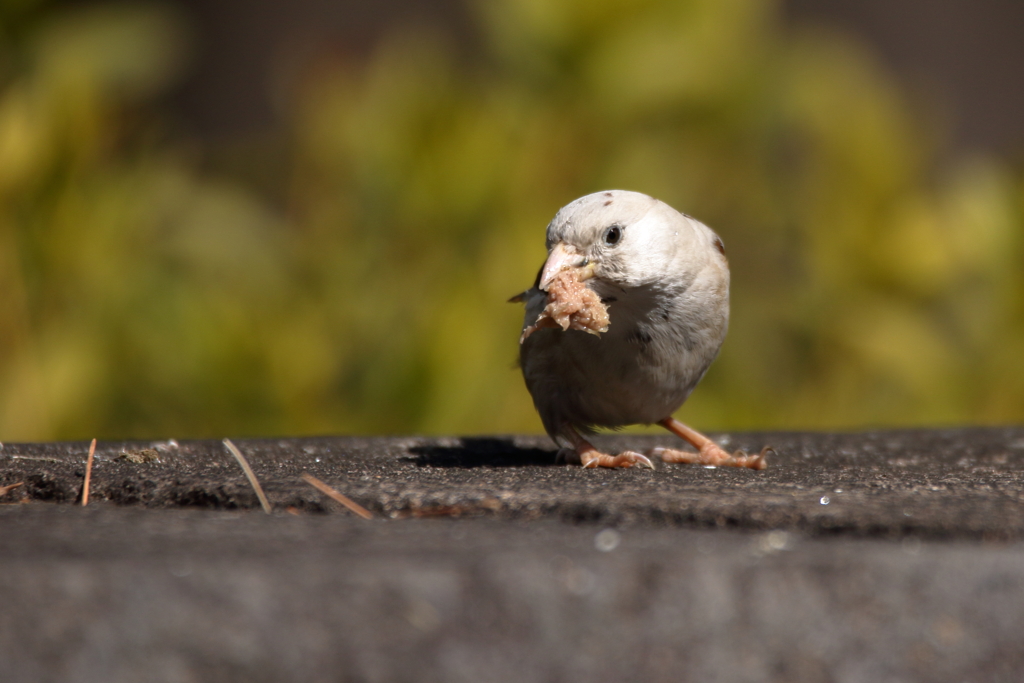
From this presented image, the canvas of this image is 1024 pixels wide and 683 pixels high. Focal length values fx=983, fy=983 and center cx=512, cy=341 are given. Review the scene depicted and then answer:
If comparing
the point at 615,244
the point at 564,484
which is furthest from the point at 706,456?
the point at 564,484

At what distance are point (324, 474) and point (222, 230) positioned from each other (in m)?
2.52

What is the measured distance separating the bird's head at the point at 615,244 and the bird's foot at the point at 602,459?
0.41m

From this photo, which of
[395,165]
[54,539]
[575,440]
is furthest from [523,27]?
[54,539]

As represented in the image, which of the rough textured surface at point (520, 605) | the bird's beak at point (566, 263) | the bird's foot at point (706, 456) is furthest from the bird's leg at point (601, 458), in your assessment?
the rough textured surface at point (520, 605)

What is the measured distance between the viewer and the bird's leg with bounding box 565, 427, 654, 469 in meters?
2.36

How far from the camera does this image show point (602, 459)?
7.88 ft

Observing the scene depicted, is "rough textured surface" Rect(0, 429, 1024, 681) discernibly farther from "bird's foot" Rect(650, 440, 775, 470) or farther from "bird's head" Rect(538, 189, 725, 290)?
"bird's foot" Rect(650, 440, 775, 470)

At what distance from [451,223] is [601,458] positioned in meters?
Answer: 1.86

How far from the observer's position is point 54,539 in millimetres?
1287

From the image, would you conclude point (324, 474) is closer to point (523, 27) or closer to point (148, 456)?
point (148, 456)

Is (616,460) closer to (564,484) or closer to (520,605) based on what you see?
(564,484)

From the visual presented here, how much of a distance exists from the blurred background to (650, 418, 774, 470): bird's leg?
3.54 ft

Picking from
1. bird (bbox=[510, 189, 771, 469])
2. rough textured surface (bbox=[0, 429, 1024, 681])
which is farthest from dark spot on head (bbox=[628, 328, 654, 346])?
rough textured surface (bbox=[0, 429, 1024, 681])

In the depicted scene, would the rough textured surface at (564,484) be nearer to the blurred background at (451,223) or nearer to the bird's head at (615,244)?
the bird's head at (615,244)
